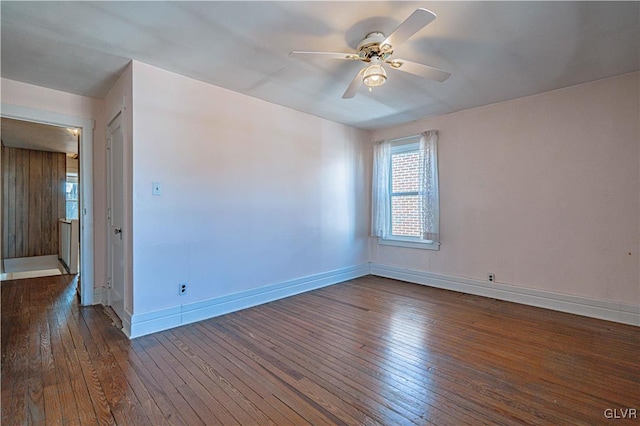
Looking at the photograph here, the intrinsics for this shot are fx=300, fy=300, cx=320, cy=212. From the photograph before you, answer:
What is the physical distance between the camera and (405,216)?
4.80 m

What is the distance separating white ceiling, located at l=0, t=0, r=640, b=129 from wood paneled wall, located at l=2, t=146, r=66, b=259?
4.96m

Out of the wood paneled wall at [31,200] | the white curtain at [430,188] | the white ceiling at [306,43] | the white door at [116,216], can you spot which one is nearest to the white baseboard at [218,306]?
the white door at [116,216]

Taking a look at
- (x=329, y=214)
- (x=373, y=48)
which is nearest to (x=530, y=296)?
(x=329, y=214)

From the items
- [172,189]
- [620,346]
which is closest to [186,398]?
[172,189]

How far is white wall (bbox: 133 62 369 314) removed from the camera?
2805mm

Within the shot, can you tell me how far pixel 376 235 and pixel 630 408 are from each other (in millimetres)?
3508

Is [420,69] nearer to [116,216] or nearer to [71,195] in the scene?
[116,216]

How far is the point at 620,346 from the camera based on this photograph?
247 cm

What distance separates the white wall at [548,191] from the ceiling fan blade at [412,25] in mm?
2495

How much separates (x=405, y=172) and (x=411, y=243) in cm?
113

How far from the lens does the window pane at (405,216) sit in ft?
15.3

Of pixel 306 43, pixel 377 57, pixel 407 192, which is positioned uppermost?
pixel 306 43

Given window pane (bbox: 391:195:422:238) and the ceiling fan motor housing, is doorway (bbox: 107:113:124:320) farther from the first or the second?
window pane (bbox: 391:195:422:238)

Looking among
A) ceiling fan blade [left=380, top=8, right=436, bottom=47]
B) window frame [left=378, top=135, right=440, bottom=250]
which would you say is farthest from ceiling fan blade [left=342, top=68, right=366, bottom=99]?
window frame [left=378, top=135, right=440, bottom=250]
